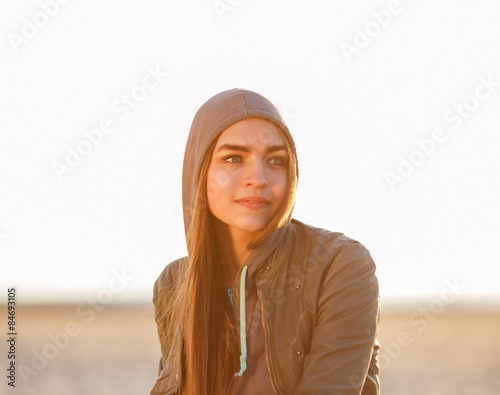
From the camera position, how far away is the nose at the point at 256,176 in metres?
3.76

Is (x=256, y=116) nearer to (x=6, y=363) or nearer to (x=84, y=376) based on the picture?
(x=84, y=376)

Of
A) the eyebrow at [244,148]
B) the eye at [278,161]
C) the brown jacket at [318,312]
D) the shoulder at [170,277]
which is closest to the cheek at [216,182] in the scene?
the eyebrow at [244,148]

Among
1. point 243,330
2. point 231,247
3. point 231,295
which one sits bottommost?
point 243,330

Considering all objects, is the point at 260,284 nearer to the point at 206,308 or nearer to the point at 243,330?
the point at 243,330

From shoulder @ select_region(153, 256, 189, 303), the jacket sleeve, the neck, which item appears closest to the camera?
the jacket sleeve

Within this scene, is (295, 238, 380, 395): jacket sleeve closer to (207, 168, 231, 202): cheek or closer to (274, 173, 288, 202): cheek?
(274, 173, 288, 202): cheek

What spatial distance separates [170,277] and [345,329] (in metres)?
1.38

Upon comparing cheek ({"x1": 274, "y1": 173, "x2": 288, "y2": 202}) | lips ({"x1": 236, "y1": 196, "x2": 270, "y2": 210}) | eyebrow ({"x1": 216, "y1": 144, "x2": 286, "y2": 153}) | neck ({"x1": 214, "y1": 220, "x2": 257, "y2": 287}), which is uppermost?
A: eyebrow ({"x1": 216, "y1": 144, "x2": 286, "y2": 153})

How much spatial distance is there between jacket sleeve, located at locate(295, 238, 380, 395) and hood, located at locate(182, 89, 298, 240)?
2.34 feet

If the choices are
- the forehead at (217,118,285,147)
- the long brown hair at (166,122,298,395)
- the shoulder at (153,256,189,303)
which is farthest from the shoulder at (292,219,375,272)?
the shoulder at (153,256,189,303)

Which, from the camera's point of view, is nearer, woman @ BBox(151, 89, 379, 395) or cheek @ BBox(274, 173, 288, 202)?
woman @ BBox(151, 89, 379, 395)

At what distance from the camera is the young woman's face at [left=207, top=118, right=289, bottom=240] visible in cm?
381

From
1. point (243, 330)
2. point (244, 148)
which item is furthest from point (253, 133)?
point (243, 330)

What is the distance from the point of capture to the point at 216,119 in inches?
156
